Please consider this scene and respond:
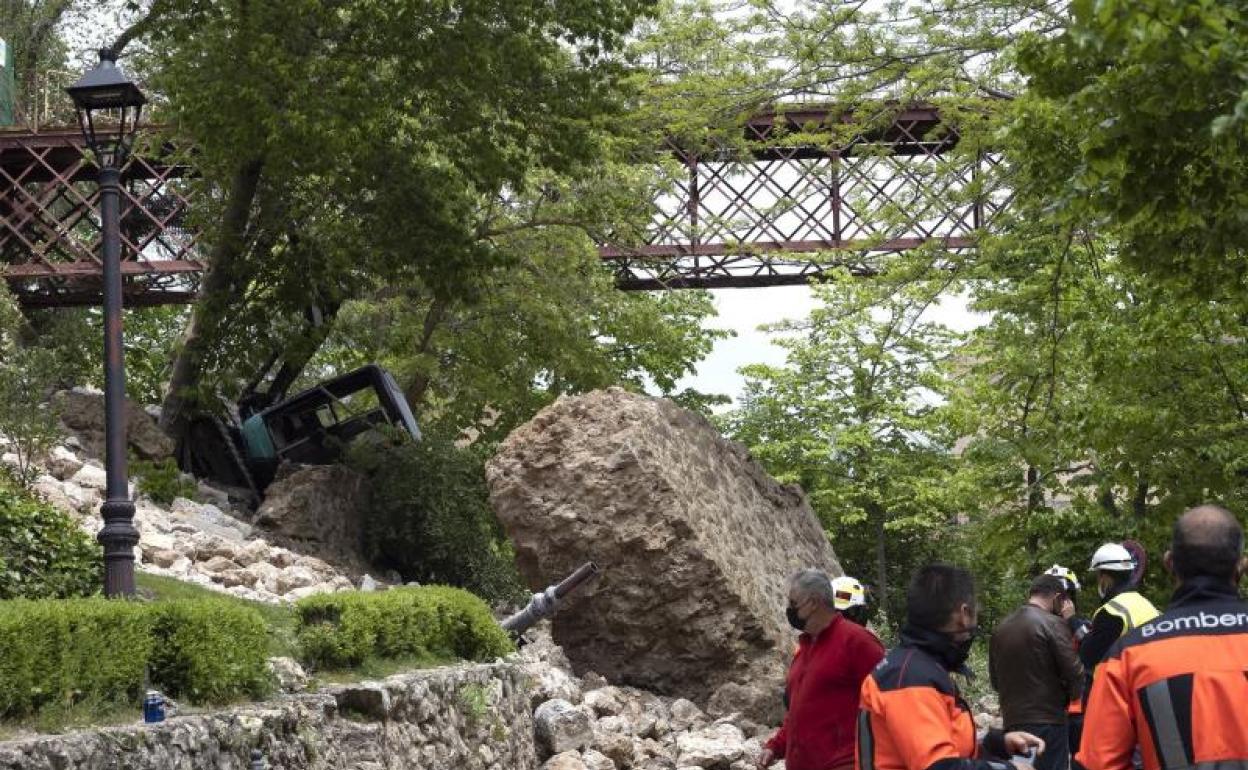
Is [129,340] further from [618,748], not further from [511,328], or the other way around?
[618,748]

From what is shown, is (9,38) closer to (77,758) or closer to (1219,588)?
(77,758)

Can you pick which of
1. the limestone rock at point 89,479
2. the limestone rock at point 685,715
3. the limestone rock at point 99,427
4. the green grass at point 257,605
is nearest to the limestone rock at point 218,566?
the green grass at point 257,605

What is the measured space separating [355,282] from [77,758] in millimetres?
19510

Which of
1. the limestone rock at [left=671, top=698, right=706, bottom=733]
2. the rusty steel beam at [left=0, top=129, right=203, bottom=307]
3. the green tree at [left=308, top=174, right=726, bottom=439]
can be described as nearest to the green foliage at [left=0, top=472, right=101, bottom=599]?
the limestone rock at [left=671, top=698, right=706, bottom=733]

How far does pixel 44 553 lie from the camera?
13625 millimetres

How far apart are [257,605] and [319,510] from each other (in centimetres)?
933

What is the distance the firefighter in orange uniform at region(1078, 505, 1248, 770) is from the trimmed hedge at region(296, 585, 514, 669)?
26.1 ft

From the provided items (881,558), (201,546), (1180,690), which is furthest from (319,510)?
(881,558)

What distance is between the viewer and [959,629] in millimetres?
5621

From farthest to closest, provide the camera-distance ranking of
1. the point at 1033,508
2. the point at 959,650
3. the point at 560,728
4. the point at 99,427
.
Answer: the point at 1033,508, the point at 99,427, the point at 560,728, the point at 959,650

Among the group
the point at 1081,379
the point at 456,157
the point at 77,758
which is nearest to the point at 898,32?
the point at 77,758

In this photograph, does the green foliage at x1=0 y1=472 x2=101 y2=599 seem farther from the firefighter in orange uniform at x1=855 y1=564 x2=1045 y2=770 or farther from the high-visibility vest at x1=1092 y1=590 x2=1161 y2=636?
the firefighter in orange uniform at x1=855 y1=564 x2=1045 y2=770

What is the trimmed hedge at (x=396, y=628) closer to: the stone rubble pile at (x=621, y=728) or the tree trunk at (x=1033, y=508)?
the stone rubble pile at (x=621, y=728)

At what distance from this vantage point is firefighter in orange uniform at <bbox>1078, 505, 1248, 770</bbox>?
5.08m
